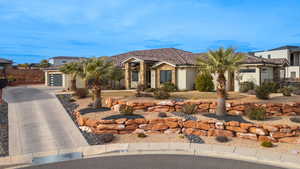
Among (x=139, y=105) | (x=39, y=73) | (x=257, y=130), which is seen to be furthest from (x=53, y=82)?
(x=257, y=130)

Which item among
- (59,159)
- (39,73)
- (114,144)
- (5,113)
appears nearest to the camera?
(59,159)

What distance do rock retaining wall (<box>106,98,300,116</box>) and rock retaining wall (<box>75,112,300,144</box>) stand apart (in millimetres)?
2768

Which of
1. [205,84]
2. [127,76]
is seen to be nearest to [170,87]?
[205,84]

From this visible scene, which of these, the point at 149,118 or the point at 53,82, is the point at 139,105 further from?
the point at 53,82

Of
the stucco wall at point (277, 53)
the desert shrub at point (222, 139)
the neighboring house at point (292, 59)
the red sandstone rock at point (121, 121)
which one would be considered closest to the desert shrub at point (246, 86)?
the desert shrub at point (222, 139)

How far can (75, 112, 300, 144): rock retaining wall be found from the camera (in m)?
12.7

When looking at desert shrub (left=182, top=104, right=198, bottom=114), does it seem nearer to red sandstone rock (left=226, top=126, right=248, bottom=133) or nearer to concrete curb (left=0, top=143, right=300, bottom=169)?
red sandstone rock (left=226, top=126, right=248, bottom=133)

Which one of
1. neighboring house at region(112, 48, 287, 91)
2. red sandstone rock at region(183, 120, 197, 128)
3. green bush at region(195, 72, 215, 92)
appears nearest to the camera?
red sandstone rock at region(183, 120, 197, 128)

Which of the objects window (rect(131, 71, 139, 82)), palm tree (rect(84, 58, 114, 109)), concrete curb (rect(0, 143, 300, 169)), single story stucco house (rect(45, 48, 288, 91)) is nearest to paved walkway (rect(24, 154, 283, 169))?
concrete curb (rect(0, 143, 300, 169))

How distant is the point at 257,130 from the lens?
12.9 metres

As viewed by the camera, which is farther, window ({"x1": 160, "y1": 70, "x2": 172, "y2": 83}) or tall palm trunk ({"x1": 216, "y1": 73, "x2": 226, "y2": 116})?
window ({"x1": 160, "y1": 70, "x2": 172, "y2": 83})

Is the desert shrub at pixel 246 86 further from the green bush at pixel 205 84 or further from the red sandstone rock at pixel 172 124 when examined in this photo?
the red sandstone rock at pixel 172 124

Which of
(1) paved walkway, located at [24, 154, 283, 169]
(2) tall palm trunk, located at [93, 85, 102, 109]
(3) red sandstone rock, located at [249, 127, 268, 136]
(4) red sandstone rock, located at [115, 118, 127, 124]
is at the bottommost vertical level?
(1) paved walkway, located at [24, 154, 283, 169]

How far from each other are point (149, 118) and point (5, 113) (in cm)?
1200
